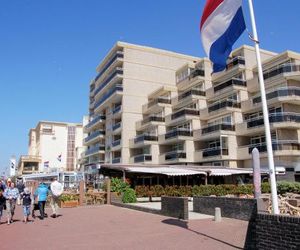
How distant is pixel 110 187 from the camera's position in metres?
26.7

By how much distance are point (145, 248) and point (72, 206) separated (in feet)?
52.1

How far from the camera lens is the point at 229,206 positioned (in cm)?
1608

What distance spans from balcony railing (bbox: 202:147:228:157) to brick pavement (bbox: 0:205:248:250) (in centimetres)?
2746

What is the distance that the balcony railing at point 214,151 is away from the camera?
4291 centimetres

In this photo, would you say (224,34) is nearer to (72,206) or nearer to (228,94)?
(72,206)

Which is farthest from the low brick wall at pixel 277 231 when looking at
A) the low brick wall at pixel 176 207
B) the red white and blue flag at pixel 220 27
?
the low brick wall at pixel 176 207

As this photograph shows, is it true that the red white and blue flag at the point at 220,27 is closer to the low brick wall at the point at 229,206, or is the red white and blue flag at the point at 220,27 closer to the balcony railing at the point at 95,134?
the low brick wall at the point at 229,206

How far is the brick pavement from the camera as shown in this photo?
1043cm

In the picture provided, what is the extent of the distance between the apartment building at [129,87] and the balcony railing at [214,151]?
10.9 meters

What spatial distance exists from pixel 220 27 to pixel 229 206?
852cm

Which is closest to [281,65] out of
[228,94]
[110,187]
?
[228,94]

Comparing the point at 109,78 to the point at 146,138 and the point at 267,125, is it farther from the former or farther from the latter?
the point at 267,125

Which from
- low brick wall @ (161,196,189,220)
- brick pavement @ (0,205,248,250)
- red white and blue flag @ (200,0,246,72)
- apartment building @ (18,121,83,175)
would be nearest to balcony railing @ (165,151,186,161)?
low brick wall @ (161,196,189,220)

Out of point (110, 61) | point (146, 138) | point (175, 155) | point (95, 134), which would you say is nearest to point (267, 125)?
point (175, 155)
